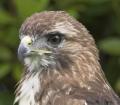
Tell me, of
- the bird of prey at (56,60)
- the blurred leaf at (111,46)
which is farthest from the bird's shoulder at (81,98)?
the blurred leaf at (111,46)

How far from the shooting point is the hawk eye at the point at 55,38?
5.38 m

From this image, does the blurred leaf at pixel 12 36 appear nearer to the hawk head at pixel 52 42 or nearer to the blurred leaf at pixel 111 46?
the blurred leaf at pixel 111 46

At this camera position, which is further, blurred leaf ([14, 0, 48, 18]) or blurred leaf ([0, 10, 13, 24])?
blurred leaf ([0, 10, 13, 24])

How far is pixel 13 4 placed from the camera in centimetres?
670

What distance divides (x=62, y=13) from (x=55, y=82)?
16.1 inches

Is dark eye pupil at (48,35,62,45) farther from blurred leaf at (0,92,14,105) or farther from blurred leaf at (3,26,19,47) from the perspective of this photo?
blurred leaf at (0,92,14,105)

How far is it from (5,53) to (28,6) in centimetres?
46

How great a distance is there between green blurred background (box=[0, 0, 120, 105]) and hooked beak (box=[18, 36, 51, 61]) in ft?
3.31

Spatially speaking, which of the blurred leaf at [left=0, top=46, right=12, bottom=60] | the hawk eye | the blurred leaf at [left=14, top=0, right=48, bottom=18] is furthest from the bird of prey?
the blurred leaf at [left=0, top=46, right=12, bottom=60]

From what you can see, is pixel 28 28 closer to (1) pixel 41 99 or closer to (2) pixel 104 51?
(1) pixel 41 99

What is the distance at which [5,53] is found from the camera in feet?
21.9

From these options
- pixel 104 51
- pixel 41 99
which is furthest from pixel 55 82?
pixel 104 51

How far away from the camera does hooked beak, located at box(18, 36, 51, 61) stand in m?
5.32

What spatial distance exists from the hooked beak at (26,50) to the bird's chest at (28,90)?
131 millimetres
